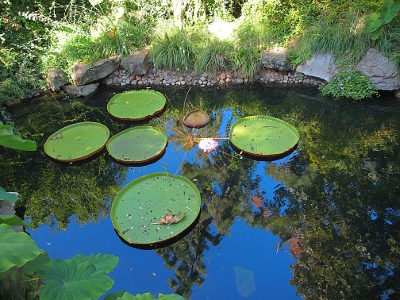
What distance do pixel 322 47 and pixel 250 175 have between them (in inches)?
105

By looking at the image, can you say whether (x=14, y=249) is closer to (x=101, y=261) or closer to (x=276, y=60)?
(x=101, y=261)

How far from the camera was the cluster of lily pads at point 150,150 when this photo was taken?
3.16 meters

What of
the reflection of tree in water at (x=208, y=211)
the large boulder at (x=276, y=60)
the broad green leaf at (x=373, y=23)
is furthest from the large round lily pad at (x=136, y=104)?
the broad green leaf at (x=373, y=23)

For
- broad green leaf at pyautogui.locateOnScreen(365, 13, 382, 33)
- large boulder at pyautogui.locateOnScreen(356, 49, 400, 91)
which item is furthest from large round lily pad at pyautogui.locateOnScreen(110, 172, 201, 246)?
broad green leaf at pyautogui.locateOnScreen(365, 13, 382, 33)

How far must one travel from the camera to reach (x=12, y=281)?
2.11 meters

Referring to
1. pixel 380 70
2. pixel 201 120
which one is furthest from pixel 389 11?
pixel 201 120

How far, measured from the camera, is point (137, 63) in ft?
18.0

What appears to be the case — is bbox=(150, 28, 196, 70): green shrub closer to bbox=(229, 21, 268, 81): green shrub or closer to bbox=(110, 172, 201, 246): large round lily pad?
bbox=(229, 21, 268, 81): green shrub

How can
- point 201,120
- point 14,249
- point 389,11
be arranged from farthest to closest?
point 389,11 → point 201,120 → point 14,249

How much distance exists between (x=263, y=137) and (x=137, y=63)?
250 centimetres

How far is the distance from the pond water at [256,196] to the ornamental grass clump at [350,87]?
0.16m

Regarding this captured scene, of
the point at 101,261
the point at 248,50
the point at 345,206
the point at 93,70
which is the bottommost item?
the point at 345,206

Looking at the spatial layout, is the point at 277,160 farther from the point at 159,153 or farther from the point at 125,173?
the point at 125,173

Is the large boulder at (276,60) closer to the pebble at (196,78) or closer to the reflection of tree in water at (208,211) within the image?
the pebble at (196,78)
